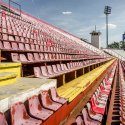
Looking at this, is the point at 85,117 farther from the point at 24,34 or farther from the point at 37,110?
the point at 24,34

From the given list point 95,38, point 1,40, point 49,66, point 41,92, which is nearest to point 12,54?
point 1,40

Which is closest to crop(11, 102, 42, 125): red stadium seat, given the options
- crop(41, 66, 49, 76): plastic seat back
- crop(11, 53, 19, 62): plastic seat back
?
crop(11, 53, 19, 62): plastic seat back

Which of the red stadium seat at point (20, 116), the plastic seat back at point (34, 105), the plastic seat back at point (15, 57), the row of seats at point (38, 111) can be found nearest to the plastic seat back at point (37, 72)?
the plastic seat back at point (15, 57)

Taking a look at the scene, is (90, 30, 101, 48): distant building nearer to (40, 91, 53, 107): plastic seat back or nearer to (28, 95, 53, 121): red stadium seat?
(40, 91, 53, 107): plastic seat back

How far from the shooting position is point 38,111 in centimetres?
253

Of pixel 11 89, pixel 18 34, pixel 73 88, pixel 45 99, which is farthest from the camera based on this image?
pixel 18 34

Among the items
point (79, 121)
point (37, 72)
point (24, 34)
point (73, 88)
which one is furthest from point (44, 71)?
point (24, 34)

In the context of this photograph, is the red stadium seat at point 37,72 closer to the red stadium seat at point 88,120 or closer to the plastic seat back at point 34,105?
the red stadium seat at point 88,120

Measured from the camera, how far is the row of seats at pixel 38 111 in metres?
2.05

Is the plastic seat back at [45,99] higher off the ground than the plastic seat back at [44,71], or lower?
lower

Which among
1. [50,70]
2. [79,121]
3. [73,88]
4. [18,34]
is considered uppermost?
[18,34]

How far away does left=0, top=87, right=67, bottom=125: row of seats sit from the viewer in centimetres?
205

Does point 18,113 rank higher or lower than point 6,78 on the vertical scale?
lower

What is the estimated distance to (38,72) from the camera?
198 inches
